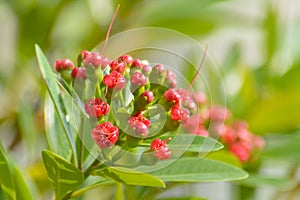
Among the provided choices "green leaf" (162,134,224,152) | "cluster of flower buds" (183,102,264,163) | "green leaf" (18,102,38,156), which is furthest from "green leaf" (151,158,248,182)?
"green leaf" (18,102,38,156)

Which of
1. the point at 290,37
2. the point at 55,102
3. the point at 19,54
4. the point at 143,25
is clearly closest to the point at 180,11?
the point at 143,25

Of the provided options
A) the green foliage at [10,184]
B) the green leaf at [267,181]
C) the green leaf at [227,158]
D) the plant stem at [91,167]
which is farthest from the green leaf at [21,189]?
the green leaf at [267,181]

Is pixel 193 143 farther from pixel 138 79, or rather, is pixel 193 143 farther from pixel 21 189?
pixel 21 189

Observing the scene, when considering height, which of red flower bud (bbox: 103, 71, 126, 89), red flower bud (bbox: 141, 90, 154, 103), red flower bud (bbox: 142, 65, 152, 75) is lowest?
red flower bud (bbox: 141, 90, 154, 103)

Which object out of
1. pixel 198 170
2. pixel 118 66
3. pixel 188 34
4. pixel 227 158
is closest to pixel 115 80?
pixel 118 66

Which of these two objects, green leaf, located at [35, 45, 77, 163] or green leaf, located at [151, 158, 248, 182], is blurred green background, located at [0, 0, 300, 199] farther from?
green leaf, located at [35, 45, 77, 163]

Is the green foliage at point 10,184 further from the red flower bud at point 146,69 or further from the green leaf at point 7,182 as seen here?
the red flower bud at point 146,69
